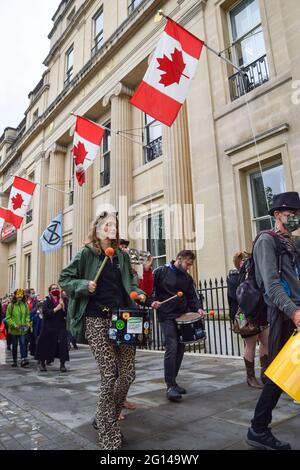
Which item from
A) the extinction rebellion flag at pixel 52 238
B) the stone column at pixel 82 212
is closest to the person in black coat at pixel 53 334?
the extinction rebellion flag at pixel 52 238

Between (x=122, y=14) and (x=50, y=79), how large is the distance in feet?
30.1

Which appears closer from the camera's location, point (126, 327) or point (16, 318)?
point (126, 327)

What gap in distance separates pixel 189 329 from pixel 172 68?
5913 millimetres

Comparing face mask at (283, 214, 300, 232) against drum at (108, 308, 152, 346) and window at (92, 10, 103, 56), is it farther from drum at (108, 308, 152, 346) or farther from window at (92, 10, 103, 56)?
window at (92, 10, 103, 56)

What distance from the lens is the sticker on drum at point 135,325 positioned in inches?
121

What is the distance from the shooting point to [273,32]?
9.09 m

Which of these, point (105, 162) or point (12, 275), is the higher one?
point (105, 162)

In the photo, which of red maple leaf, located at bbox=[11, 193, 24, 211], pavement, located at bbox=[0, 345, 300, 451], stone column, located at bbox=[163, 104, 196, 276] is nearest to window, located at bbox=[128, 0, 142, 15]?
stone column, located at bbox=[163, 104, 196, 276]

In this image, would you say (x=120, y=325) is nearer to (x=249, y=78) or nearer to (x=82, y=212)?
(x=249, y=78)

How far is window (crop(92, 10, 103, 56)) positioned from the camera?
58.5 feet

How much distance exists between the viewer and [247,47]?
33.2ft

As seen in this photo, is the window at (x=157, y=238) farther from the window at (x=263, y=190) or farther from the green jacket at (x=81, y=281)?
the green jacket at (x=81, y=281)

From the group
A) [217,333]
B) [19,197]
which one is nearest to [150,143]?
[19,197]

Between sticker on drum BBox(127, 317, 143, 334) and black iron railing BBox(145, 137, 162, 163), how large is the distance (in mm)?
10745
